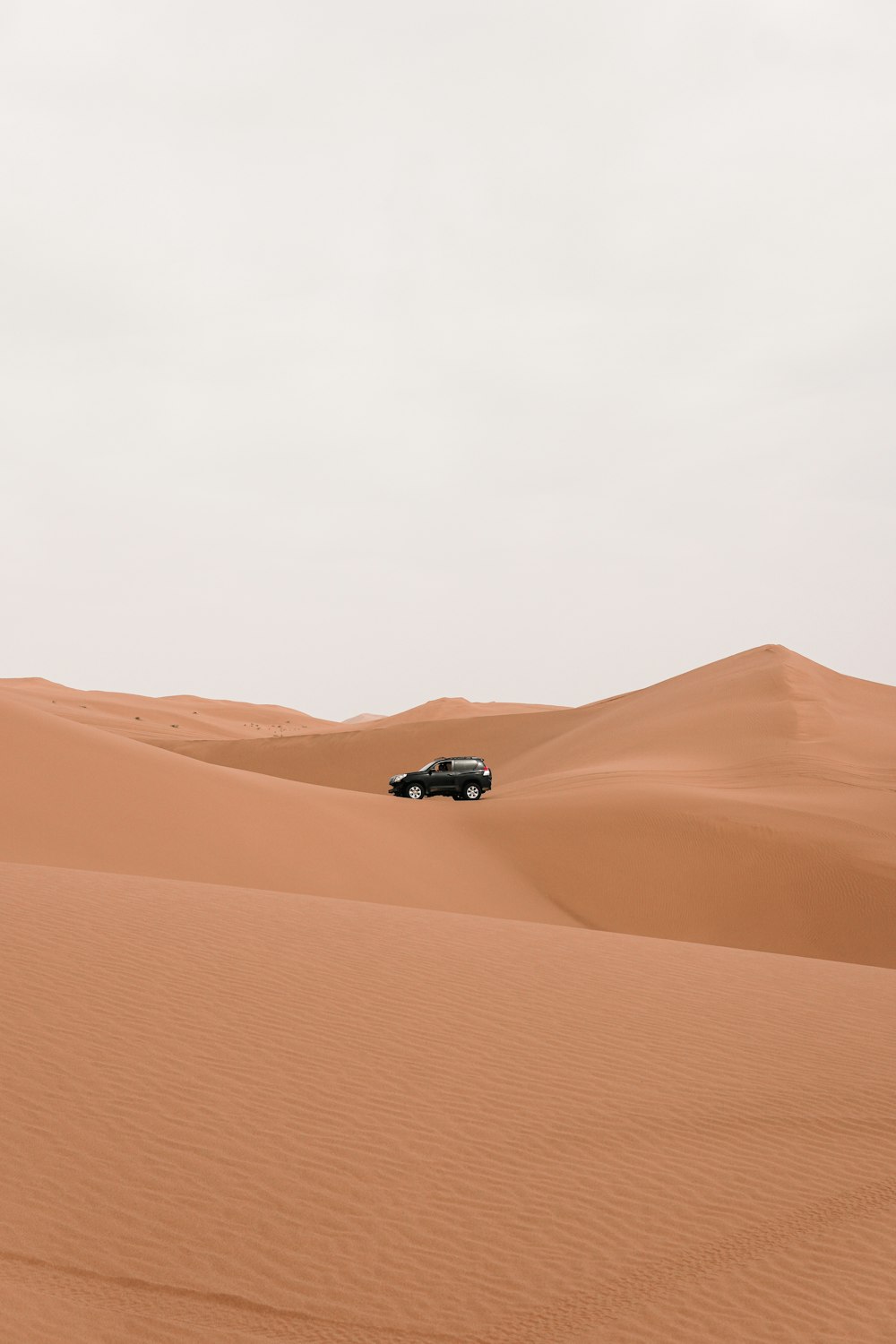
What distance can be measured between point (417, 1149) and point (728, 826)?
16.8m

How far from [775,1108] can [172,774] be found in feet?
54.6

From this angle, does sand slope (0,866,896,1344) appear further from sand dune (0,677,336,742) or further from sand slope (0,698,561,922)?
sand dune (0,677,336,742)

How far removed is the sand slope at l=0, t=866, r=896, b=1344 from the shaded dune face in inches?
374

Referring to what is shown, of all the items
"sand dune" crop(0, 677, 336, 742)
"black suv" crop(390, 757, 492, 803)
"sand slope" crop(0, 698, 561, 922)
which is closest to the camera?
"sand slope" crop(0, 698, 561, 922)

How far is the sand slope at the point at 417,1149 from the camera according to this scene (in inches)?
174

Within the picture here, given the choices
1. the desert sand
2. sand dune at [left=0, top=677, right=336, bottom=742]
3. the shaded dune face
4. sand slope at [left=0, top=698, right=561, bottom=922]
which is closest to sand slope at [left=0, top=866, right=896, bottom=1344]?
the desert sand

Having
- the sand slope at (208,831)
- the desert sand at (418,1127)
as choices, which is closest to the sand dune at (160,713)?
the sand slope at (208,831)

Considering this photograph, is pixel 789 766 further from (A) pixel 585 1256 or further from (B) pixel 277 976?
(A) pixel 585 1256

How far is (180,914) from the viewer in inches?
398

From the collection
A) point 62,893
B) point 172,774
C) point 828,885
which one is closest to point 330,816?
point 172,774

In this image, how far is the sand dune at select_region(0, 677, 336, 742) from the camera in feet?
187

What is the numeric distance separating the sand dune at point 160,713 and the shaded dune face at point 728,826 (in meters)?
25.4

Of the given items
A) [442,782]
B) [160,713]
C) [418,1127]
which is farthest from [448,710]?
[418,1127]

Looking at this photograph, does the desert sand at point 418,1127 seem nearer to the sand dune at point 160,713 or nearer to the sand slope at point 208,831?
the sand slope at point 208,831
